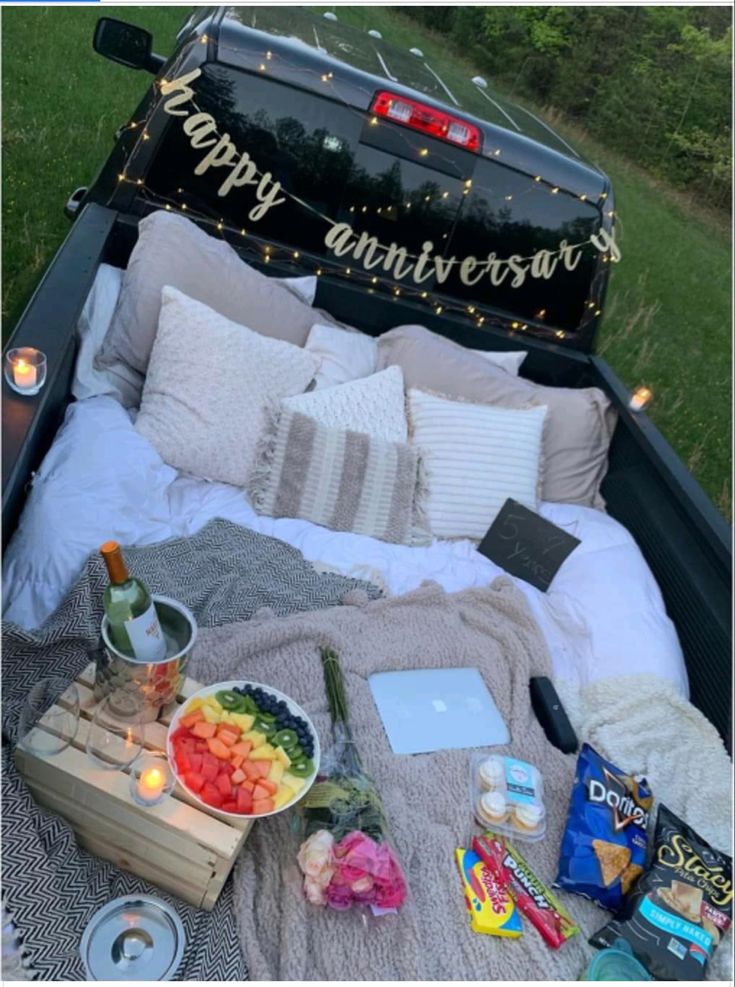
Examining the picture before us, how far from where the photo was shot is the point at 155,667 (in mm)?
1083

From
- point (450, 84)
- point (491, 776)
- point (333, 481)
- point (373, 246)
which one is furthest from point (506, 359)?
point (491, 776)

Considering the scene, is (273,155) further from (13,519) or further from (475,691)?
(475,691)

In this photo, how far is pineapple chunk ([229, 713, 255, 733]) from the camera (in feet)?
3.73

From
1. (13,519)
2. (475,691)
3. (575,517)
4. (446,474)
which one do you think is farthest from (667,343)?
(13,519)

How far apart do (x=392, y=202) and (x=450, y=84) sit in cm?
58

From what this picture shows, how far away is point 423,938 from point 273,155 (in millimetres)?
2066

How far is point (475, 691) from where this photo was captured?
157 centimetres

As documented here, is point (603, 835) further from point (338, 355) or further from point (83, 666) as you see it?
point (338, 355)

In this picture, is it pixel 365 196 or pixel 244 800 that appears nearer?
pixel 244 800

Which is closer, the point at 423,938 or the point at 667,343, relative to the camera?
the point at 423,938

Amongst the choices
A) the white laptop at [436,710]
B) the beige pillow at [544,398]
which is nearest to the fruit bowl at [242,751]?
the white laptop at [436,710]

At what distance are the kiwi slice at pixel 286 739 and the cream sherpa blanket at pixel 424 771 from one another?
0.14 m

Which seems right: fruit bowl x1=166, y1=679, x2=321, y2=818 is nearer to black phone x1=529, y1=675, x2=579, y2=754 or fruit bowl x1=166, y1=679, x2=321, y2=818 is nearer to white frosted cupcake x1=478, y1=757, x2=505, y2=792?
white frosted cupcake x1=478, y1=757, x2=505, y2=792

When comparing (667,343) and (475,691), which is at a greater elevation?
(667,343)
